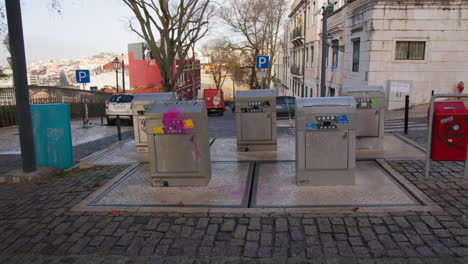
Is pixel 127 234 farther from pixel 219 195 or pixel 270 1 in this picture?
pixel 270 1

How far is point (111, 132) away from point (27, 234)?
938 centimetres

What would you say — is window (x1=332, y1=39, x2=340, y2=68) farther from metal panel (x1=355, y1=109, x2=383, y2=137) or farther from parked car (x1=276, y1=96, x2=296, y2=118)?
metal panel (x1=355, y1=109, x2=383, y2=137)

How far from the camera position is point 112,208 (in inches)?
191

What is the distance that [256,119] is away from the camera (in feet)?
25.5

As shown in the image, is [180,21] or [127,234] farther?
[180,21]

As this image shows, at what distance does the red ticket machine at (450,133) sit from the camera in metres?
5.42

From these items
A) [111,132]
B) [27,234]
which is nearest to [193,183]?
[27,234]

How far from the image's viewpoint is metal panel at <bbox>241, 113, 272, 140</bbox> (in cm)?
775

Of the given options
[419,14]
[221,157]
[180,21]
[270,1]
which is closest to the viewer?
[221,157]

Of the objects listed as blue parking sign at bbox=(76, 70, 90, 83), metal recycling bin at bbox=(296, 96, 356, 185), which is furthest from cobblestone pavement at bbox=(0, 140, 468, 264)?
blue parking sign at bbox=(76, 70, 90, 83)

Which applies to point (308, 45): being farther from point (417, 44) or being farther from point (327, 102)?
point (327, 102)

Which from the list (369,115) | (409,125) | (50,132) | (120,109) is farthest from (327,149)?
(120,109)

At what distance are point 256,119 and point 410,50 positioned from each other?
1297 centimetres

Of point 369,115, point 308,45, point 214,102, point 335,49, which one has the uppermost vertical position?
point 308,45
